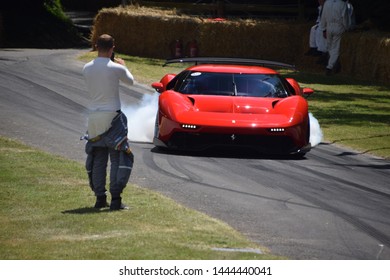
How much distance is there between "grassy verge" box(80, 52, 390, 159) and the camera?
1688 centimetres

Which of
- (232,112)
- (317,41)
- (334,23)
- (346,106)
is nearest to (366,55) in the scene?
(334,23)

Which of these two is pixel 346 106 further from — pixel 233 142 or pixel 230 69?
pixel 233 142

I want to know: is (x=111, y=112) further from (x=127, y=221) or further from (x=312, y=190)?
(x=312, y=190)

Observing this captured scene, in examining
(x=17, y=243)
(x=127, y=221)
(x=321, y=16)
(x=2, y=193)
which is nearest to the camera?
(x=17, y=243)

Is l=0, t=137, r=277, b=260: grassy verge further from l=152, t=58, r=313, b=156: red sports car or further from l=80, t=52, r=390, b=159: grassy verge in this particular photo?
l=80, t=52, r=390, b=159: grassy verge

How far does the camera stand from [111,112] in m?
9.84

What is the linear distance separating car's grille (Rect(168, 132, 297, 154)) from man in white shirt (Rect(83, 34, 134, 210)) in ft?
13.5

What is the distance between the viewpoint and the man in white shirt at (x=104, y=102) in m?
9.78

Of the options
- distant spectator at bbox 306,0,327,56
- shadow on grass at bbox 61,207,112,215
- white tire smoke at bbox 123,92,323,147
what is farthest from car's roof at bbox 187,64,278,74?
distant spectator at bbox 306,0,327,56

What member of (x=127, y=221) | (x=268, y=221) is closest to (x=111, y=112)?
(x=127, y=221)

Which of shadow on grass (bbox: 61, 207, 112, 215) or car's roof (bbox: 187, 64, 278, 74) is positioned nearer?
shadow on grass (bbox: 61, 207, 112, 215)

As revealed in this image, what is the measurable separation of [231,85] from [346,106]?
7.57m

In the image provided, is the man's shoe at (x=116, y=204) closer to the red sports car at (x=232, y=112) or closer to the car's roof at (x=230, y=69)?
the red sports car at (x=232, y=112)

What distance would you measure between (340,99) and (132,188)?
1287 centimetres
